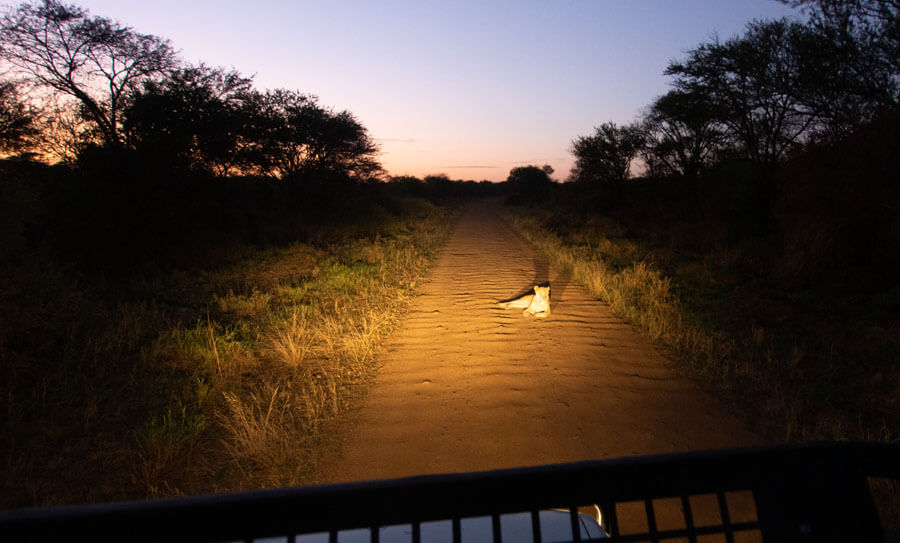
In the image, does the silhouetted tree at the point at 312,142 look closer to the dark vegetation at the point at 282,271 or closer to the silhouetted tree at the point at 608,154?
the dark vegetation at the point at 282,271

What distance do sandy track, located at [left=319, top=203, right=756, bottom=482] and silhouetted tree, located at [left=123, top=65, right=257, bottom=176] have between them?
9.60 metres

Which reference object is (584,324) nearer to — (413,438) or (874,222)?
(413,438)

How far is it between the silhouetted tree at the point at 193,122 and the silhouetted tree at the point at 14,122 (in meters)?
1.91

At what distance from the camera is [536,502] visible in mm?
727

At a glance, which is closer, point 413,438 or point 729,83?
point 413,438

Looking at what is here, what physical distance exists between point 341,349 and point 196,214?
30.2 ft

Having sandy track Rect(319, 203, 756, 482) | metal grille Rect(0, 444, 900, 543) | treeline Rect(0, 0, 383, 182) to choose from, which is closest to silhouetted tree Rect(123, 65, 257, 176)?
treeline Rect(0, 0, 383, 182)

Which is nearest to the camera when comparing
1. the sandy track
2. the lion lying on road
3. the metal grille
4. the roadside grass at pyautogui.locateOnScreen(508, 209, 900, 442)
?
the metal grille

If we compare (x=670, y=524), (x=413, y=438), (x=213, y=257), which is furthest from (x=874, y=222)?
(x=213, y=257)

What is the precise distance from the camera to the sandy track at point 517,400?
3.42m

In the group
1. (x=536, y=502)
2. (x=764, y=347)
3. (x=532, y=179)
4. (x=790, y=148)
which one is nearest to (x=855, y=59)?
(x=790, y=148)

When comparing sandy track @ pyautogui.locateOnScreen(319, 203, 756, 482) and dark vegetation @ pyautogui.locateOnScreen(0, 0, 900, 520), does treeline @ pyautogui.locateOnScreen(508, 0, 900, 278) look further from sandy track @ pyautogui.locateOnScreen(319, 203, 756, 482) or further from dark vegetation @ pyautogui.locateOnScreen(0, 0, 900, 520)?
sandy track @ pyautogui.locateOnScreen(319, 203, 756, 482)

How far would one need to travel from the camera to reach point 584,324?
262 inches

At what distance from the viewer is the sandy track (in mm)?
3418
